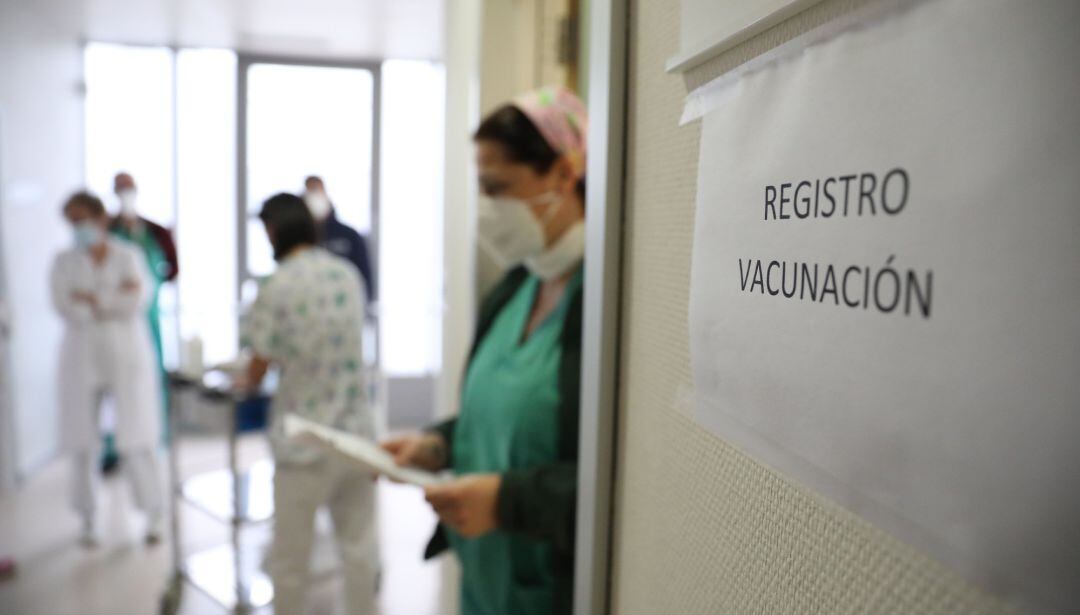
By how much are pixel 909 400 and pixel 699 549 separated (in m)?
0.23

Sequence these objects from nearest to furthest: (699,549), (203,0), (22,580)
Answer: (699,549) → (22,580) → (203,0)

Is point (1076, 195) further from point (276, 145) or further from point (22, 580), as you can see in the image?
point (276, 145)

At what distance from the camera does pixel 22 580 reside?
102 inches

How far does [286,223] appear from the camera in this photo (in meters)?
1.93

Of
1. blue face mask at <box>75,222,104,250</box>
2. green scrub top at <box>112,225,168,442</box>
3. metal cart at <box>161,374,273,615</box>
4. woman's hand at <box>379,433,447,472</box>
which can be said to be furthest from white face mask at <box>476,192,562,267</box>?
green scrub top at <box>112,225,168,442</box>

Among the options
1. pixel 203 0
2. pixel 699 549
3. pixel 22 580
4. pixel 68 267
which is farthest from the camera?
pixel 203 0

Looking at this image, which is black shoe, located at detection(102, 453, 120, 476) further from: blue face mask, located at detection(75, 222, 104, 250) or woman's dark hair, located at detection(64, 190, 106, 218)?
woman's dark hair, located at detection(64, 190, 106, 218)

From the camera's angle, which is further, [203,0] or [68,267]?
[203,0]

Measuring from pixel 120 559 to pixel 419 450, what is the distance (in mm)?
2260

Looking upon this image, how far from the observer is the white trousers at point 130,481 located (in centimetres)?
293

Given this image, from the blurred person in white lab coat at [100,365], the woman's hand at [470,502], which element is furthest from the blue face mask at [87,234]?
the woman's hand at [470,502]

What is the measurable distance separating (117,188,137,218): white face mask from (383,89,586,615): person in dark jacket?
2908 mm

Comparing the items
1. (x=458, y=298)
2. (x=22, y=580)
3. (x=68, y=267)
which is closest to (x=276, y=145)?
(x=68, y=267)

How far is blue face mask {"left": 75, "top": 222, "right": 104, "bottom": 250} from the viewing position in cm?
305
